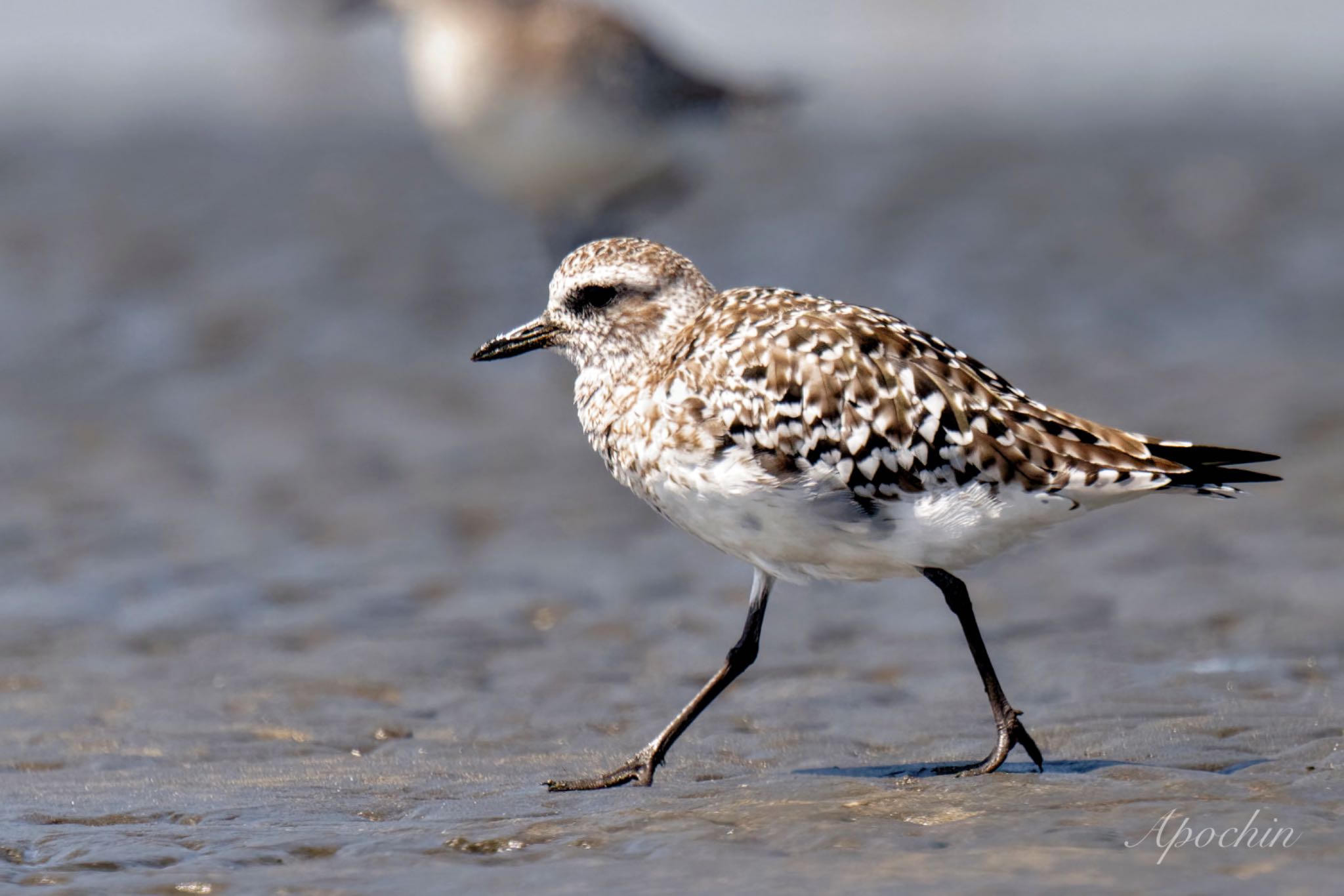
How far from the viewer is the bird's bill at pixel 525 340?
6.68m

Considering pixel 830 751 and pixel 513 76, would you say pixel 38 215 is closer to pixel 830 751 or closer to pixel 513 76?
pixel 513 76

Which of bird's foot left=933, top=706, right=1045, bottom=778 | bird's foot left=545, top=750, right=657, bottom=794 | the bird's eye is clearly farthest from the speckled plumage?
bird's foot left=545, top=750, right=657, bottom=794

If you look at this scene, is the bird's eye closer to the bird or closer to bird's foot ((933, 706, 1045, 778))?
bird's foot ((933, 706, 1045, 778))

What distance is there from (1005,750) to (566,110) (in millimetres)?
8648

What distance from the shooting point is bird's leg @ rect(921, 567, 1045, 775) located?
19.8 ft

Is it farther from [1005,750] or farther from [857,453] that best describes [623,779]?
[857,453]

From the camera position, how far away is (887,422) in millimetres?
5852

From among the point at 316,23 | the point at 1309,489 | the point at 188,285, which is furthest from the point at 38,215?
the point at 1309,489

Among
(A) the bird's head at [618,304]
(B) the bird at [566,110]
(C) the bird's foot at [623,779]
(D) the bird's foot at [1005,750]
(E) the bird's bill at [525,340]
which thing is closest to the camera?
(D) the bird's foot at [1005,750]

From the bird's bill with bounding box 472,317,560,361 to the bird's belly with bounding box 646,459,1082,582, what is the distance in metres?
1.02

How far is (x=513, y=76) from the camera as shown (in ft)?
44.8
